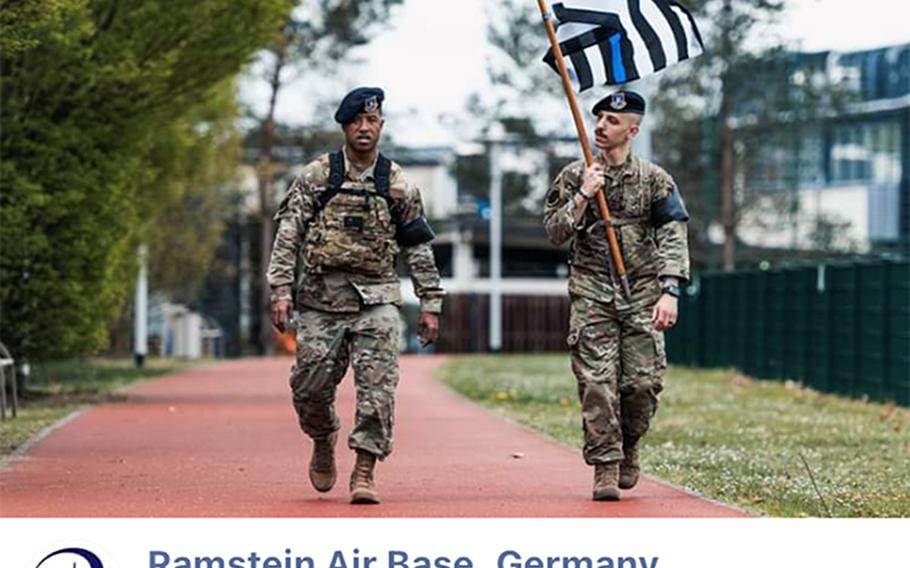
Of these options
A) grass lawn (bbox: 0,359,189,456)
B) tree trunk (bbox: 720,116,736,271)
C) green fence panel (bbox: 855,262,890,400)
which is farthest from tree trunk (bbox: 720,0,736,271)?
green fence panel (bbox: 855,262,890,400)

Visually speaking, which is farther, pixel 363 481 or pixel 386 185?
pixel 386 185

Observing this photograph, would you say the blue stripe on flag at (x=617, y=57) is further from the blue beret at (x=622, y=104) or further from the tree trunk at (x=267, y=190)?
the tree trunk at (x=267, y=190)

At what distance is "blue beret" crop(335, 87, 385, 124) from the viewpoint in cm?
1107

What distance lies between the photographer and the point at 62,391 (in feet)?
87.8

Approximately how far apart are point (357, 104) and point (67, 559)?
3479 millimetres

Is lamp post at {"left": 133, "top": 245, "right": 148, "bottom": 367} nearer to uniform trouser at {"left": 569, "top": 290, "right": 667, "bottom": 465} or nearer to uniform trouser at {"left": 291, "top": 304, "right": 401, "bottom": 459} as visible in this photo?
uniform trouser at {"left": 291, "top": 304, "right": 401, "bottom": 459}

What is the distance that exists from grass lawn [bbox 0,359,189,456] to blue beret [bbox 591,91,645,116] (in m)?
5.59

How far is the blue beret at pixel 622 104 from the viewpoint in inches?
447

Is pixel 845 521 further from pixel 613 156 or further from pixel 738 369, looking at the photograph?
pixel 738 369

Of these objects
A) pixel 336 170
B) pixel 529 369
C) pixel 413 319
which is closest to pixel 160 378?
pixel 529 369

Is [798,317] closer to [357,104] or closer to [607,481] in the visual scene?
[607,481]

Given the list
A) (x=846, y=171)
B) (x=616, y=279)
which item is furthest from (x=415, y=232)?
(x=846, y=171)

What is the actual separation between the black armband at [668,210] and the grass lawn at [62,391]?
18.3 feet

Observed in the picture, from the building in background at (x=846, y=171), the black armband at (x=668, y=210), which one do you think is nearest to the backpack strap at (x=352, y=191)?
the black armband at (x=668, y=210)
